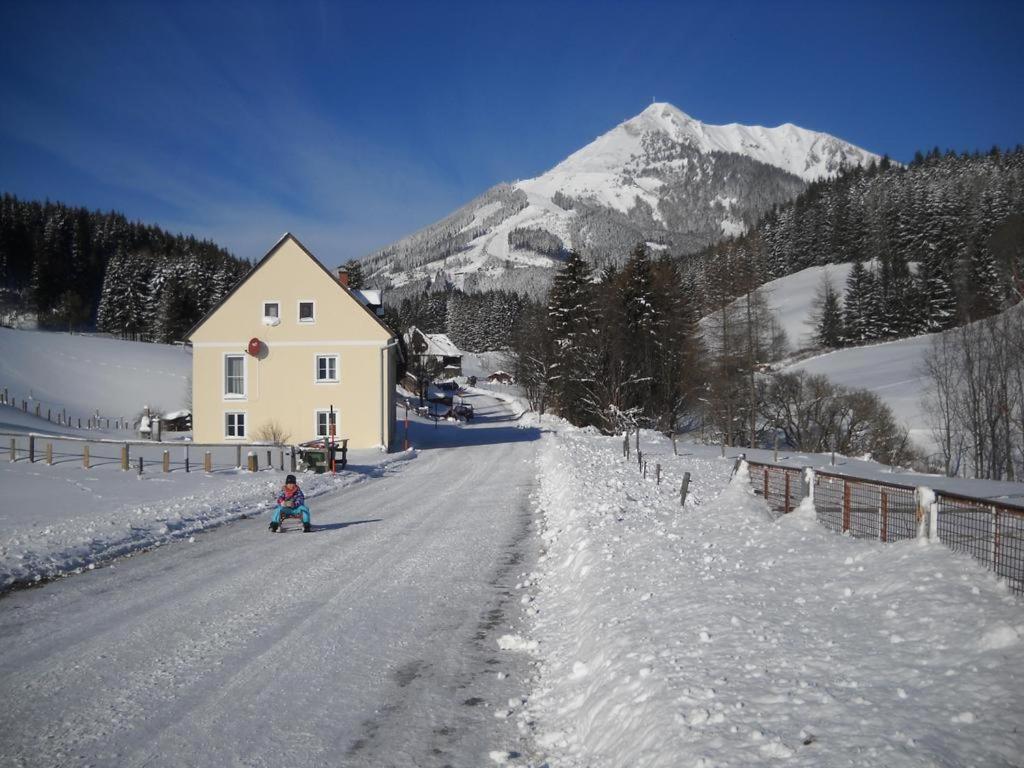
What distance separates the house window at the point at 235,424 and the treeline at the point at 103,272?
60.4m

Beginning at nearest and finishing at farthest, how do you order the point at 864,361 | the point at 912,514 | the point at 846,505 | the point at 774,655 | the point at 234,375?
the point at 774,655 → the point at 912,514 → the point at 846,505 → the point at 234,375 → the point at 864,361

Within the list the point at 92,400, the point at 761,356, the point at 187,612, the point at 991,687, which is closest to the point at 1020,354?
the point at 761,356

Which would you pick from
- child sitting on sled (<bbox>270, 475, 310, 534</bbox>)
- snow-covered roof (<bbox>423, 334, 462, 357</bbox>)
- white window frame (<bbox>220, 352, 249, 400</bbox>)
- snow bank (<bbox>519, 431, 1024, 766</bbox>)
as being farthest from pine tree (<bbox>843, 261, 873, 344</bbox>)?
child sitting on sled (<bbox>270, 475, 310, 534</bbox>)

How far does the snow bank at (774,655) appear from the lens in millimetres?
4055

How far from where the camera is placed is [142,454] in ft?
94.5

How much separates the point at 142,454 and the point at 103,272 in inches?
4569

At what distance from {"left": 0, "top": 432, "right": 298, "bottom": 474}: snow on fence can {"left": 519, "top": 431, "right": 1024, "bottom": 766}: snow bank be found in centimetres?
1765

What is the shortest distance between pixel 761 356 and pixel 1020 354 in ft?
48.7

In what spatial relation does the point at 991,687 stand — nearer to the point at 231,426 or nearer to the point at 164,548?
the point at 164,548

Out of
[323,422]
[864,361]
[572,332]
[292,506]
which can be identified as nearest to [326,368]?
[323,422]

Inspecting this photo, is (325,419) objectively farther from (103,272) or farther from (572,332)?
(103,272)

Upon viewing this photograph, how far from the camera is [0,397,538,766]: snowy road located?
190 inches

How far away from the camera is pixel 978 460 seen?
40625 millimetres

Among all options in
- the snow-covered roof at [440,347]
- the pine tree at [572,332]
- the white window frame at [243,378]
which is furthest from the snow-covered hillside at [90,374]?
the snow-covered roof at [440,347]
